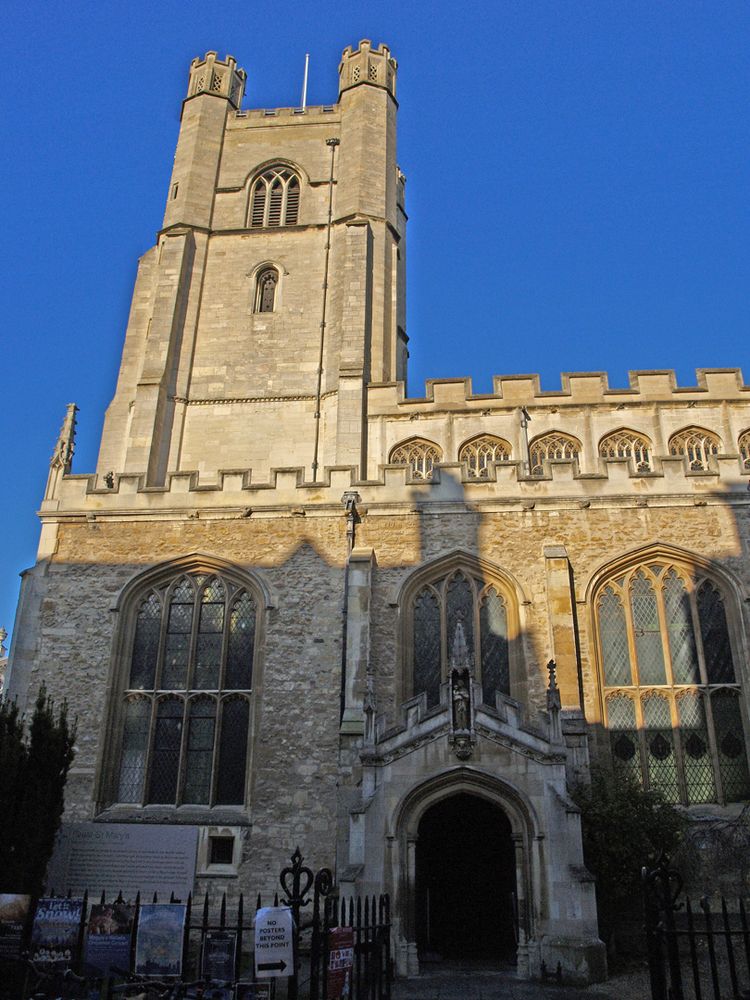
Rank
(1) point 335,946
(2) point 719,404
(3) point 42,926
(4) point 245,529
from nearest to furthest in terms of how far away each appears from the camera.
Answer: (1) point 335,946 → (3) point 42,926 → (4) point 245,529 → (2) point 719,404

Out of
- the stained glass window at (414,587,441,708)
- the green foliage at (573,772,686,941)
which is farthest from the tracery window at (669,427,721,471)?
the green foliage at (573,772,686,941)

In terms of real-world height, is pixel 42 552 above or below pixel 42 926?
above

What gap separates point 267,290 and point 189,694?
15.3 m

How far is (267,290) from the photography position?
1087 inches

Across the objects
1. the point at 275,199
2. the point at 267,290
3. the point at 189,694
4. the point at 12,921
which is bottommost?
the point at 12,921

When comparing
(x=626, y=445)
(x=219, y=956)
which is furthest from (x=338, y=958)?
(x=626, y=445)

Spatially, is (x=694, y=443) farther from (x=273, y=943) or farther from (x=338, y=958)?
(x=273, y=943)

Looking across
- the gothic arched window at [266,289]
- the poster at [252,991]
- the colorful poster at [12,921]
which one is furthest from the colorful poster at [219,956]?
the gothic arched window at [266,289]

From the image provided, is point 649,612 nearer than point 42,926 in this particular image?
No

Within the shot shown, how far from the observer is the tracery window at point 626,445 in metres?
23.4

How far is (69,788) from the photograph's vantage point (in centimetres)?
1504

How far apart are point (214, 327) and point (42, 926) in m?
20.7

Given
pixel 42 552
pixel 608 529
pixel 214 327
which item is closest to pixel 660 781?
pixel 608 529

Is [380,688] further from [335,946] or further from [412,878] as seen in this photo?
[335,946]
